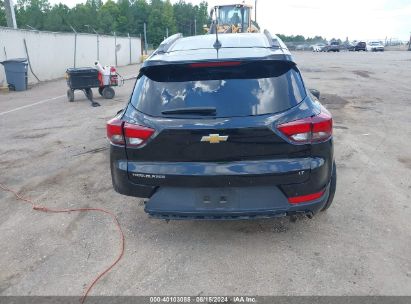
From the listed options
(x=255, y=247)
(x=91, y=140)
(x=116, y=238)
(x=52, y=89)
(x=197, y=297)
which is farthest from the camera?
(x=52, y=89)

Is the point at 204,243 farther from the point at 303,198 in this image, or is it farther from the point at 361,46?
the point at 361,46

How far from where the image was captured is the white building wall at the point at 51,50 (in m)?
17.3

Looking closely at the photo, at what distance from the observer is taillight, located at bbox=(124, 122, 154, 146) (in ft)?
10.5

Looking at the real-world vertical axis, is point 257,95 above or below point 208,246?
above

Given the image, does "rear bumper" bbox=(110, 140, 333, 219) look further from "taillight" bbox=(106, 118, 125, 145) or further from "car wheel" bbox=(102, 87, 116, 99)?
"car wheel" bbox=(102, 87, 116, 99)

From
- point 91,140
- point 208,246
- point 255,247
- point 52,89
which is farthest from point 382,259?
point 52,89

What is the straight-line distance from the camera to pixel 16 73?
52.3 feet

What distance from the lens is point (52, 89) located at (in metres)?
16.7

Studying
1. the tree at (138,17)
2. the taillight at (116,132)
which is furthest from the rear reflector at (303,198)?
the tree at (138,17)

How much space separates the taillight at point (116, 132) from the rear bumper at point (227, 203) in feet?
1.86

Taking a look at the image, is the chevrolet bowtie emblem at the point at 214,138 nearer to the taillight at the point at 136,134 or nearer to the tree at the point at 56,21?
the taillight at the point at 136,134

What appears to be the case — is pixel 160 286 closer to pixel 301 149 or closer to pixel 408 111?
pixel 301 149

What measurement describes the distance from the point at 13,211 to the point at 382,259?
3.97 metres

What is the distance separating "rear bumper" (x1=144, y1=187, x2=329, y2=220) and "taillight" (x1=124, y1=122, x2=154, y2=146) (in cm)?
46
